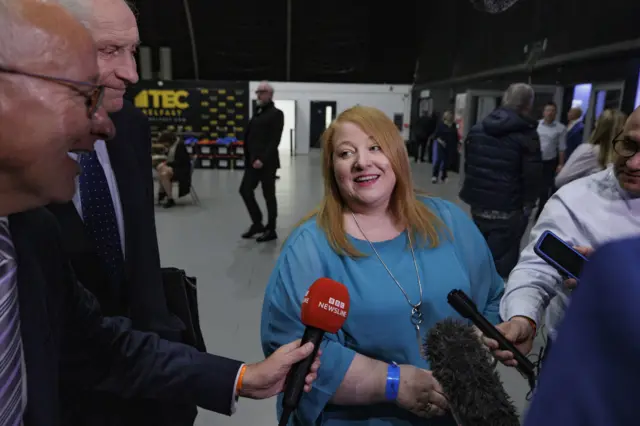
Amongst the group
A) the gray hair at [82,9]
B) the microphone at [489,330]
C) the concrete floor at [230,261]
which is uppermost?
the gray hair at [82,9]

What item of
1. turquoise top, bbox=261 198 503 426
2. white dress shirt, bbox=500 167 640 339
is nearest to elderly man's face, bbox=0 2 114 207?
turquoise top, bbox=261 198 503 426

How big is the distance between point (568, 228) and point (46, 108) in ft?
4.47

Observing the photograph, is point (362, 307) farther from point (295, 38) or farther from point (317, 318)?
point (295, 38)

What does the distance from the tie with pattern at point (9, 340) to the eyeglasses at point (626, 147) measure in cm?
143

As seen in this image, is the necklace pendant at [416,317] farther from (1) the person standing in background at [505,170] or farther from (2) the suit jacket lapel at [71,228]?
(1) the person standing in background at [505,170]

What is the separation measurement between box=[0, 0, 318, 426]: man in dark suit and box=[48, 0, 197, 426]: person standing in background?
7.6 inches

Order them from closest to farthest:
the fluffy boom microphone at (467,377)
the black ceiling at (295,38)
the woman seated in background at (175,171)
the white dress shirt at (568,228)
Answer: the fluffy boom microphone at (467,377) → the white dress shirt at (568,228) → the woman seated in background at (175,171) → the black ceiling at (295,38)

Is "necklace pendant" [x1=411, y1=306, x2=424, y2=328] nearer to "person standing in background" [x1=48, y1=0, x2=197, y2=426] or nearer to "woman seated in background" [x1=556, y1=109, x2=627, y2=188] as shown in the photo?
"person standing in background" [x1=48, y1=0, x2=197, y2=426]

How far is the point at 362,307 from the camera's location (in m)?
1.29

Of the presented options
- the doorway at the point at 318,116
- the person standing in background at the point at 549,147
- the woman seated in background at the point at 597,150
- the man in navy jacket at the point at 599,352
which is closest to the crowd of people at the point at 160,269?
the man in navy jacket at the point at 599,352

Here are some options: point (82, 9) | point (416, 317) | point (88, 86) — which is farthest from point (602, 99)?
point (88, 86)

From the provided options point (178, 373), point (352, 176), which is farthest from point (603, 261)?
point (352, 176)

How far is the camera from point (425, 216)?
147 centimetres

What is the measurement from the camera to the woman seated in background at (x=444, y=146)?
10.0 meters
